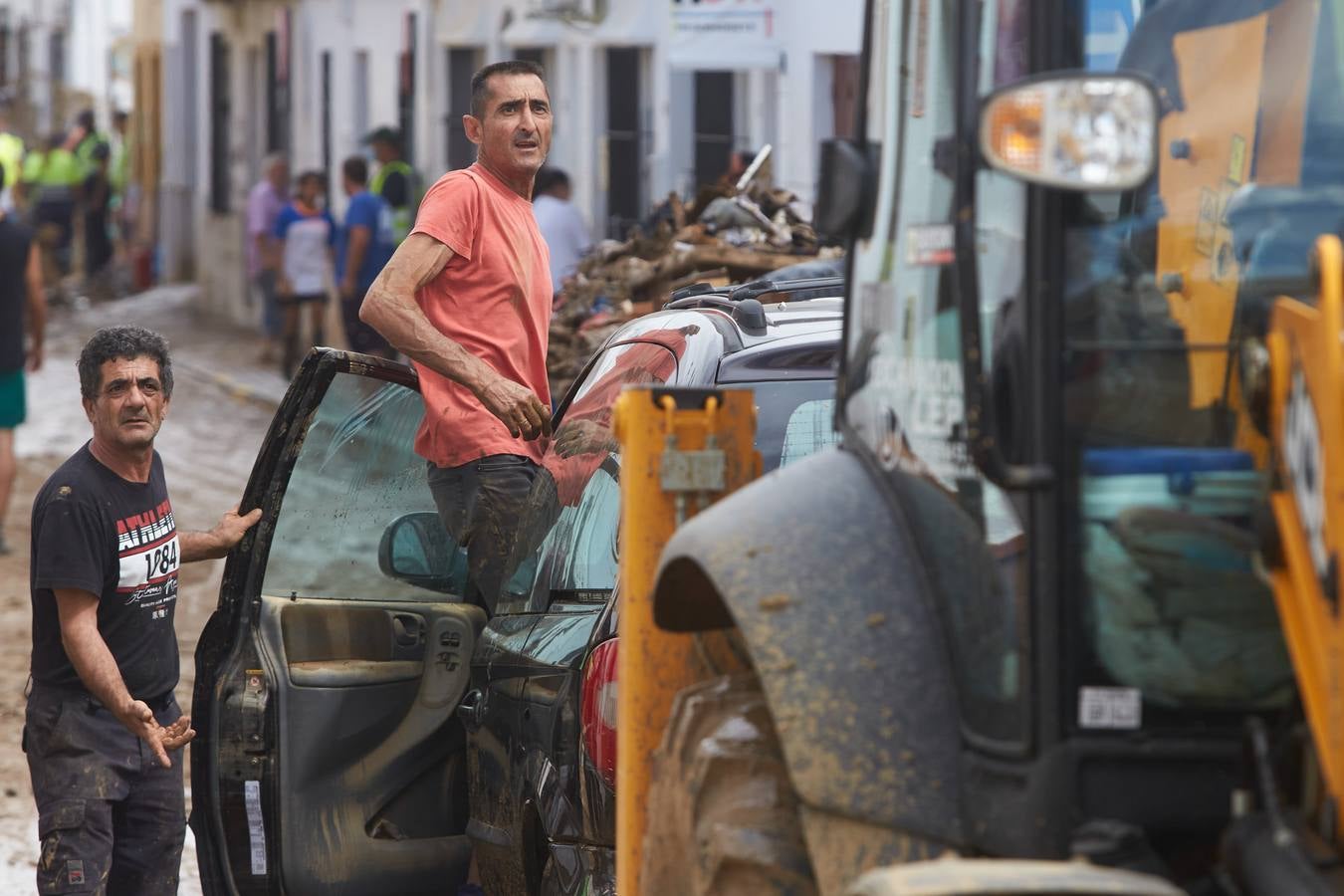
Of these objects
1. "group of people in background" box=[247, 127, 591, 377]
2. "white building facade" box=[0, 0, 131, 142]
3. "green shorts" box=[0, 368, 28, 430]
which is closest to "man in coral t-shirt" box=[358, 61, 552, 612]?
"green shorts" box=[0, 368, 28, 430]

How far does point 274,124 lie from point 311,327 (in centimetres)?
815

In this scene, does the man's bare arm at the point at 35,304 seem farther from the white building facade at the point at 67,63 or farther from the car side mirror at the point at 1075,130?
the white building facade at the point at 67,63

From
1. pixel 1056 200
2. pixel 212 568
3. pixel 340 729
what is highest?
pixel 1056 200

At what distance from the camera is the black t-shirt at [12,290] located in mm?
11875

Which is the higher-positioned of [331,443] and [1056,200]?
[1056,200]

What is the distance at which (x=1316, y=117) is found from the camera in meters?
3.50

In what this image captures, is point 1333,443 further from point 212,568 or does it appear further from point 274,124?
point 274,124

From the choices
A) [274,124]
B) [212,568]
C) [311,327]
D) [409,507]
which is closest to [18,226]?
[212,568]

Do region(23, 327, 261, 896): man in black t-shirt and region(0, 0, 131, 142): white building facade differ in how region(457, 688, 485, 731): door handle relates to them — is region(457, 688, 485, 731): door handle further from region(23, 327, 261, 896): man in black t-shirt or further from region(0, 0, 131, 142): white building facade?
region(0, 0, 131, 142): white building facade

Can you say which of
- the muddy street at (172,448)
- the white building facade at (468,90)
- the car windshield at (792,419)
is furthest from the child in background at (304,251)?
the car windshield at (792,419)

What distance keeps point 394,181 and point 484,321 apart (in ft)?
43.4

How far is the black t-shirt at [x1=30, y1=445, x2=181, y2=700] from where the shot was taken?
16.6ft

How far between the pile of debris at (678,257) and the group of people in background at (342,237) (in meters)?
1.97

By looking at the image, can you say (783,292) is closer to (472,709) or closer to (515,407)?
(515,407)
